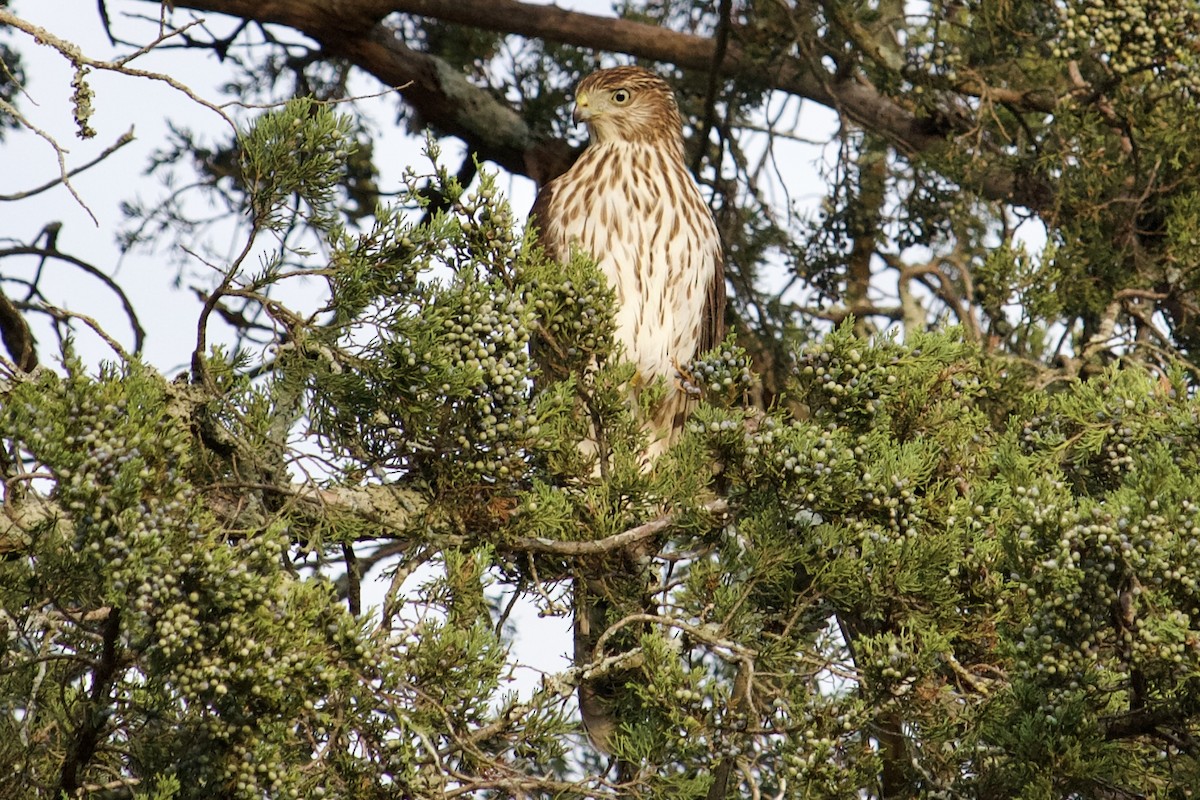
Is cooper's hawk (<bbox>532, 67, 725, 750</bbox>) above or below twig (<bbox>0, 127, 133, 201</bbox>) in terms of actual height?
above

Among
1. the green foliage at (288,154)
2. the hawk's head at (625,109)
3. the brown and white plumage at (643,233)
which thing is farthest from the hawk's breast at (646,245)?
the green foliage at (288,154)

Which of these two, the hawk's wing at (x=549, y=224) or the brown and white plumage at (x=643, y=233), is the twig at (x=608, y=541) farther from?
the hawk's wing at (x=549, y=224)

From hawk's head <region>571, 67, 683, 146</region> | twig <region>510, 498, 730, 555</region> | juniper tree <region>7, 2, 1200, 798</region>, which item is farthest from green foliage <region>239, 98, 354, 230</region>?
hawk's head <region>571, 67, 683, 146</region>

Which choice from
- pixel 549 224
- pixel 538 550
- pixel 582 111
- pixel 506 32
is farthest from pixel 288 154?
pixel 506 32

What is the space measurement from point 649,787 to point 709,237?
8.64 ft

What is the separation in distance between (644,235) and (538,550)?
1.94 metres

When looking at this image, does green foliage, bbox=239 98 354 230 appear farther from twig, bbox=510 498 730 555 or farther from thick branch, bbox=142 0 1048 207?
thick branch, bbox=142 0 1048 207

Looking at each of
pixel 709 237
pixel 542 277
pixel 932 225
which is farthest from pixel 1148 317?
pixel 542 277

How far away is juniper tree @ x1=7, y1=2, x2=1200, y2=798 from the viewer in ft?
7.60

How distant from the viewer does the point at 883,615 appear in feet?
9.38

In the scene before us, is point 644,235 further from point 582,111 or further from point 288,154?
point 288,154

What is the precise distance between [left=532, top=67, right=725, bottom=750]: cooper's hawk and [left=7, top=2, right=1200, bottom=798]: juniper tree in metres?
1.42

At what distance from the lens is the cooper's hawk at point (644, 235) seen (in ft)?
15.4

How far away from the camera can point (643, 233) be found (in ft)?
15.6
